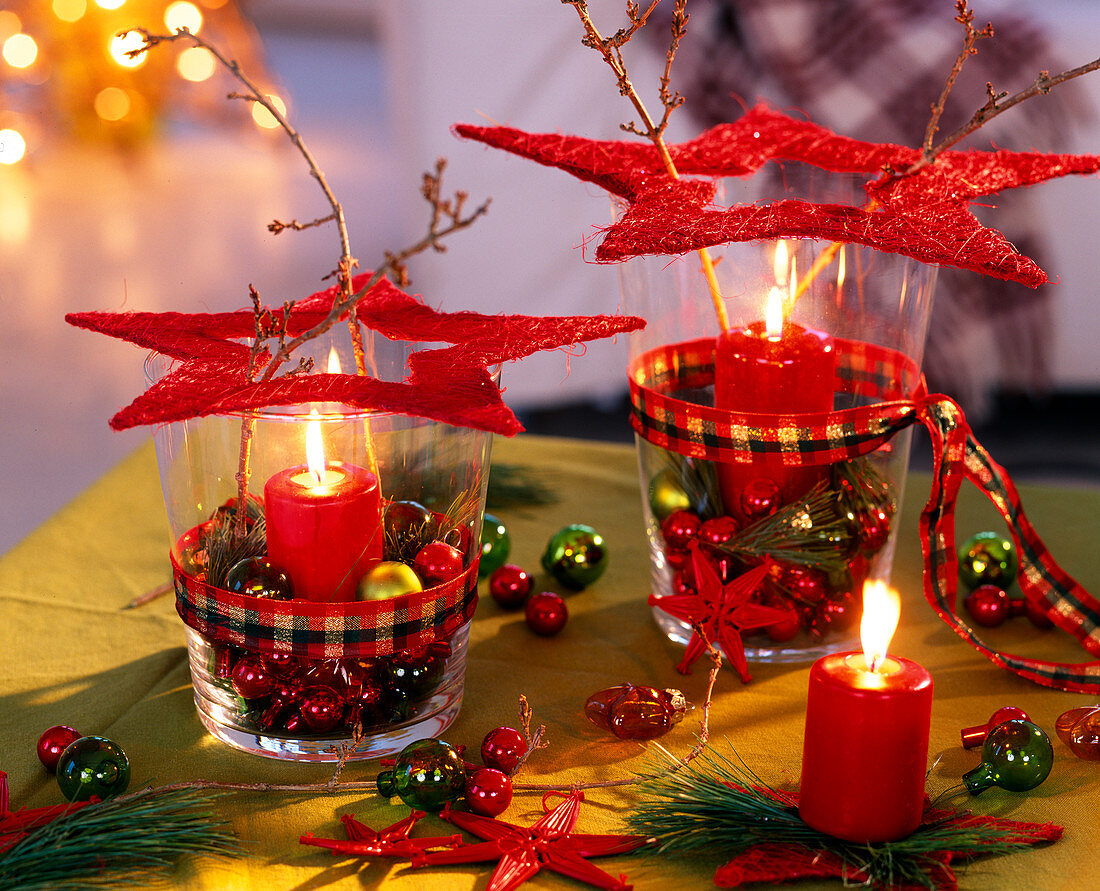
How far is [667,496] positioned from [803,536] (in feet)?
0.36

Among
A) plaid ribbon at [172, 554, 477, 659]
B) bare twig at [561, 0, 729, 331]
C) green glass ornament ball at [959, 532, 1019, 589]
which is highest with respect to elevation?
bare twig at [561, 0, 729, 331]

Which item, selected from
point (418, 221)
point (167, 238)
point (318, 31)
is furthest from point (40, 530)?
point (318, 31)

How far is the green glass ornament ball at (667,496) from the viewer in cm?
82

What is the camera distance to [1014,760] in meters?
0.63

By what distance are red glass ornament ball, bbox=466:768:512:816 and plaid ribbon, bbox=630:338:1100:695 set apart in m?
0.28

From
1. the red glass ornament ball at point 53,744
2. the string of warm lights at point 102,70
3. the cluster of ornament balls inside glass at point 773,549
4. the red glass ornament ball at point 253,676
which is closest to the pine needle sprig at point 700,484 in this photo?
the cluster of ornament balls inside glass at point 773,549

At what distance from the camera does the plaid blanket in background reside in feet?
6.16

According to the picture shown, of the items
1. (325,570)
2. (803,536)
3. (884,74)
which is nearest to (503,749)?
(325,570)

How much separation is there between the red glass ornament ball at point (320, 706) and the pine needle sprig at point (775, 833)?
19cm

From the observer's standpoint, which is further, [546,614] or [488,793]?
[546,614]

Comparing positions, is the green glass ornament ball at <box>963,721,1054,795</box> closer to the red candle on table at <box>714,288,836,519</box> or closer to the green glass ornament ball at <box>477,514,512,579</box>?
the red candle on table at <box>714,288,836,519</box>

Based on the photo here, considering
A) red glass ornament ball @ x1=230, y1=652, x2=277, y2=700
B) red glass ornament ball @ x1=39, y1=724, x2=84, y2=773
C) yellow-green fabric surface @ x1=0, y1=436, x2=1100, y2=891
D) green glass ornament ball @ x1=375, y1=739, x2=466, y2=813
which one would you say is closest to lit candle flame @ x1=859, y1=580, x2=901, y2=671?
yellow-green fabric surface @ x1=0, y1=436, x2=1100, y2=891

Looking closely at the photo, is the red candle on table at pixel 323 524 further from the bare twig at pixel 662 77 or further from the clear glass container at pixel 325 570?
the bare twig at pixel 662 77

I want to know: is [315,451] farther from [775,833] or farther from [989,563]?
[989,563]
